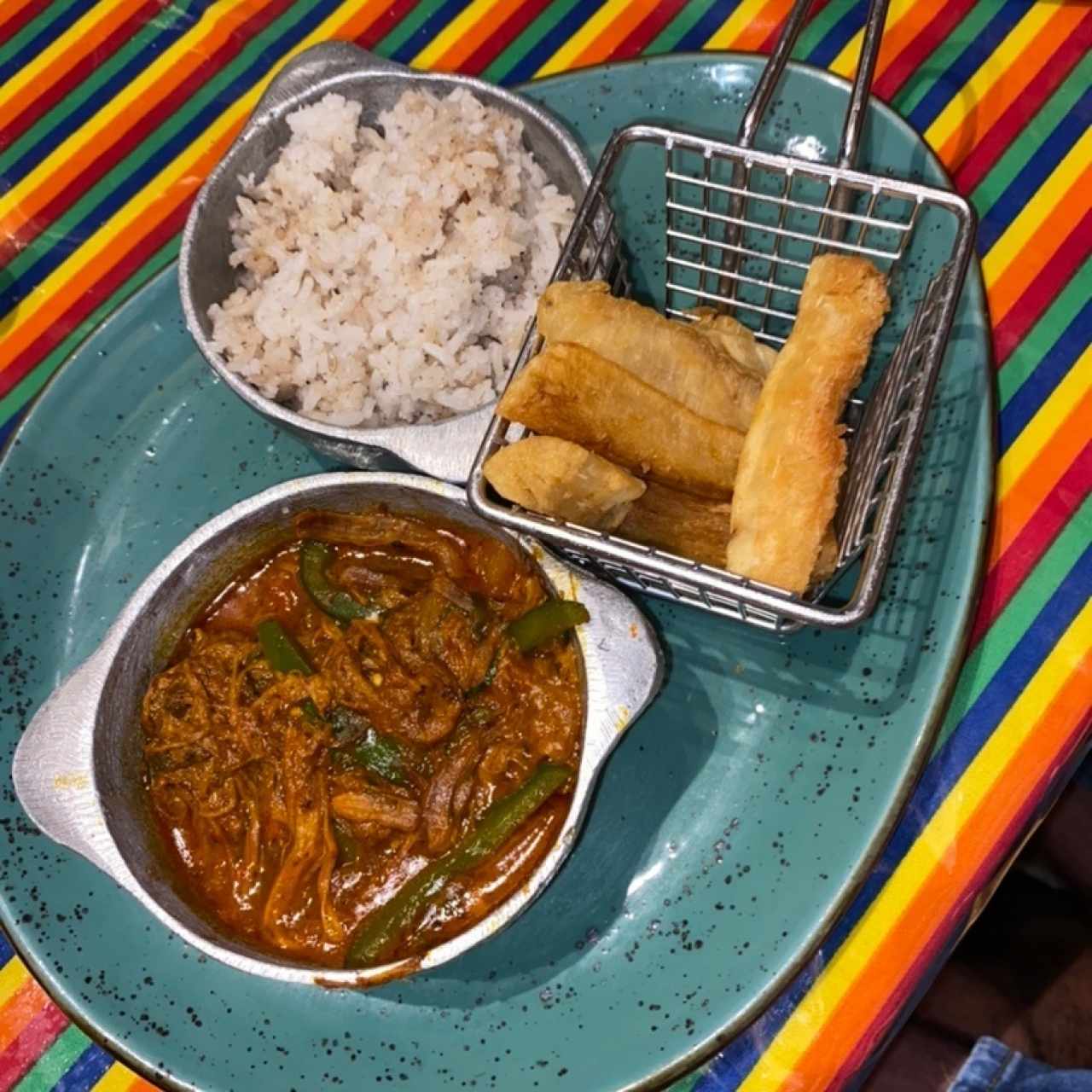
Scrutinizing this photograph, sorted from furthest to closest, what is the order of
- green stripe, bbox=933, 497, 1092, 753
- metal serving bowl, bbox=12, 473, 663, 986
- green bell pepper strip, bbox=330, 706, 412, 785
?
green stripe, bbox=933, 497, 1092, 753
green bell pepper strip, bbox=330, 706, 412, 785
metal serving bowl, bbox=12, 473, 663, 986

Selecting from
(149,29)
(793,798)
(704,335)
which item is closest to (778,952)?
(793,798)

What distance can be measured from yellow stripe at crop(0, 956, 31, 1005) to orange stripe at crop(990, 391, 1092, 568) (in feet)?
6.48

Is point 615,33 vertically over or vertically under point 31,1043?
over

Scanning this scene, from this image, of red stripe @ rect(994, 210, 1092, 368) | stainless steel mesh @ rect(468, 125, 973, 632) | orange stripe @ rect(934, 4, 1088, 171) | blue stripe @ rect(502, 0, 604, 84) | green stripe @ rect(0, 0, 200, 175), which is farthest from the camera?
green stripe @ rect(0, 0, 200, 175)

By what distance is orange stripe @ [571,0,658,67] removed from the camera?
2551 mm

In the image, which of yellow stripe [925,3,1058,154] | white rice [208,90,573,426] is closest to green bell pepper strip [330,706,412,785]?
white rice [208,90,573,426]

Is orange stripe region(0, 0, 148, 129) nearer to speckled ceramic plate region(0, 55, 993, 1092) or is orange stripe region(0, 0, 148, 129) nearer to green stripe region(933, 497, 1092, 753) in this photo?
speckled ceramic plate region(0, 55, 993, 1092)

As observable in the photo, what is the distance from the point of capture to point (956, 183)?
2.34 meters

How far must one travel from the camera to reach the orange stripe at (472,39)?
260 centimetres

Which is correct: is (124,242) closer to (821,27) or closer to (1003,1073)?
(821,27)

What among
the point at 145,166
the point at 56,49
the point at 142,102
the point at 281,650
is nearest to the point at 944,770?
the point at 281,650

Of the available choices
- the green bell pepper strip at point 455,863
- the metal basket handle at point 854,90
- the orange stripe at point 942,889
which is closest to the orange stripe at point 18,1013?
the green bell pepper strip at point 455,863

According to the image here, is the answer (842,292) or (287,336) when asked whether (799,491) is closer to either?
(842,292)

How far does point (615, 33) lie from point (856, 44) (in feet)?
1.66
